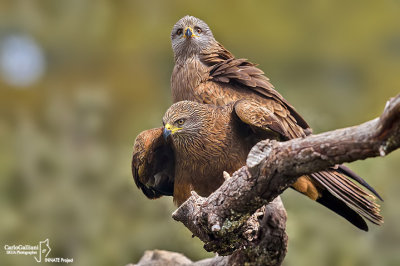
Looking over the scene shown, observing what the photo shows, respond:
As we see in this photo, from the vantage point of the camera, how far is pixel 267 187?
261cm

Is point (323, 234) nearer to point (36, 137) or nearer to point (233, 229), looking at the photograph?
point (233, 229)

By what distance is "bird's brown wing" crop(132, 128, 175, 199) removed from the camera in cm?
379

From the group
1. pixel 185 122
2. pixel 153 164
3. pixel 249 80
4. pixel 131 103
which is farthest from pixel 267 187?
pixel 131 103

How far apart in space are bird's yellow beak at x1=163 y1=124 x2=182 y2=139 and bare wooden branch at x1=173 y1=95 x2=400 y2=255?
2.06ft

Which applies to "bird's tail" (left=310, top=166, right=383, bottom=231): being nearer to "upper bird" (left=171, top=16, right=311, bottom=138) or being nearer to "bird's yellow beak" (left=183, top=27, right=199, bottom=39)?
"upper bird" (left=171, top=16, right=311, bottom=138)

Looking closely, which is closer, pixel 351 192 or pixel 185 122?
pixel 351 192

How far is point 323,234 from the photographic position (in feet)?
19.6

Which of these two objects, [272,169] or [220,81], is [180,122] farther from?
[272,169]

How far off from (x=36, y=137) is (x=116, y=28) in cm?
201

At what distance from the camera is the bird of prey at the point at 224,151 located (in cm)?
341

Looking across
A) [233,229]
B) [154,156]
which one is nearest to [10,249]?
[154,156]

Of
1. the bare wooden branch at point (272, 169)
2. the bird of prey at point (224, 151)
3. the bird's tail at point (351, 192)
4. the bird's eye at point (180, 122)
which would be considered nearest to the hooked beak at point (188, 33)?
the bird of prey at point (224, 151)

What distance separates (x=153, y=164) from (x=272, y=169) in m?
1.66

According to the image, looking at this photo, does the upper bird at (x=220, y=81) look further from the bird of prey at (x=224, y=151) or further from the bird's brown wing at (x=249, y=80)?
the bird of prey at (x=224, y=151)
